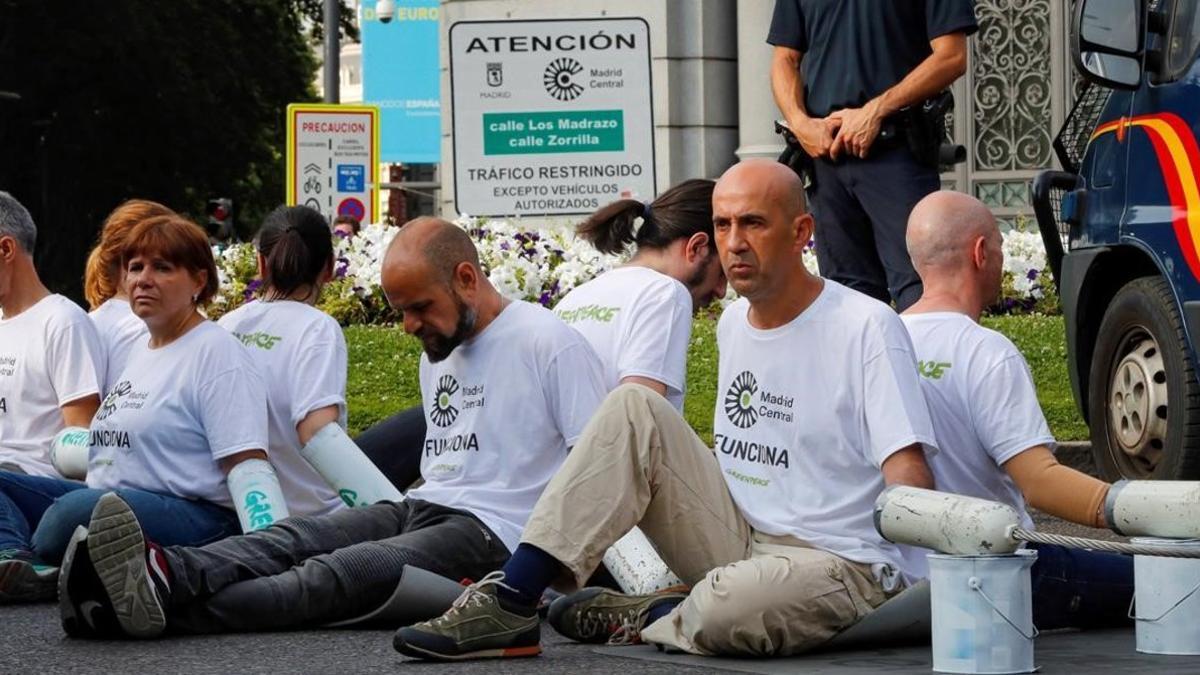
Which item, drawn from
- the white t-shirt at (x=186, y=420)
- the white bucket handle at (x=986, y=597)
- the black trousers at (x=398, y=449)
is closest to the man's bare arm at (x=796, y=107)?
the black trousers at (x=398, y=449)

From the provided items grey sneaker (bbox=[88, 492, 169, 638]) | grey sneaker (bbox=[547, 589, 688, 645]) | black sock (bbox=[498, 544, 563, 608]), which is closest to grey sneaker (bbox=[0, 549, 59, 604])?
grey sneaker (bbox=[88, 492, 169, 638])

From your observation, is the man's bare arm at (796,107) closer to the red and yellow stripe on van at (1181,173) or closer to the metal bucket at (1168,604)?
the red and yellow stripe on van at (1181,173)

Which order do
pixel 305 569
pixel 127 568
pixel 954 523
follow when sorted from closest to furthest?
pixel 954 523 → pixel 127 568 → pixel 305 569

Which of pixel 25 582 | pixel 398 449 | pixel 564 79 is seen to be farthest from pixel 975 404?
pixel 564 79

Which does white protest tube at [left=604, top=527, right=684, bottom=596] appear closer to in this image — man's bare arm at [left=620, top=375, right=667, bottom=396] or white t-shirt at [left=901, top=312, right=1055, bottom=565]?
man's bare arm at [left=620, top=375, right=667, bottom=396]

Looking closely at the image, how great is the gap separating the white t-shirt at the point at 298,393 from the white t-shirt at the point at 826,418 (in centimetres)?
196

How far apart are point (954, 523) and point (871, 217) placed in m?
3.48

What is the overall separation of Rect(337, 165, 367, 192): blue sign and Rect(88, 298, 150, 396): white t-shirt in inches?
572

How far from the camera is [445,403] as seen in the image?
6844 millimetres

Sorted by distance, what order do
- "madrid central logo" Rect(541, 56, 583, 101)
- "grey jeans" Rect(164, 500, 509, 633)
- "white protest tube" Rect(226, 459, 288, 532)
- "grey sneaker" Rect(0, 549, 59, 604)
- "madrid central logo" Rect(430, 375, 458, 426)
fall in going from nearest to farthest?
"grey jeans" Rect(164, 500, 509, 633) → "madrid central logo" Rect(430, 375, 458, 426) → "white protest tube" Rect(226, 459, 288, 532) → "grey sneaker" Rect(0, 549, 59, 604) → "madrid central logo" Rect(541, 56, 583, 101)

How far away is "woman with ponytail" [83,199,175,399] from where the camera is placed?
8.13 meters

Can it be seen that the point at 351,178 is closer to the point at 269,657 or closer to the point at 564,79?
the point at 564,79

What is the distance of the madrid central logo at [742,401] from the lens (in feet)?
19.7

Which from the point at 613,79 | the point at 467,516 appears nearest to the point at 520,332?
the point at 467,516
